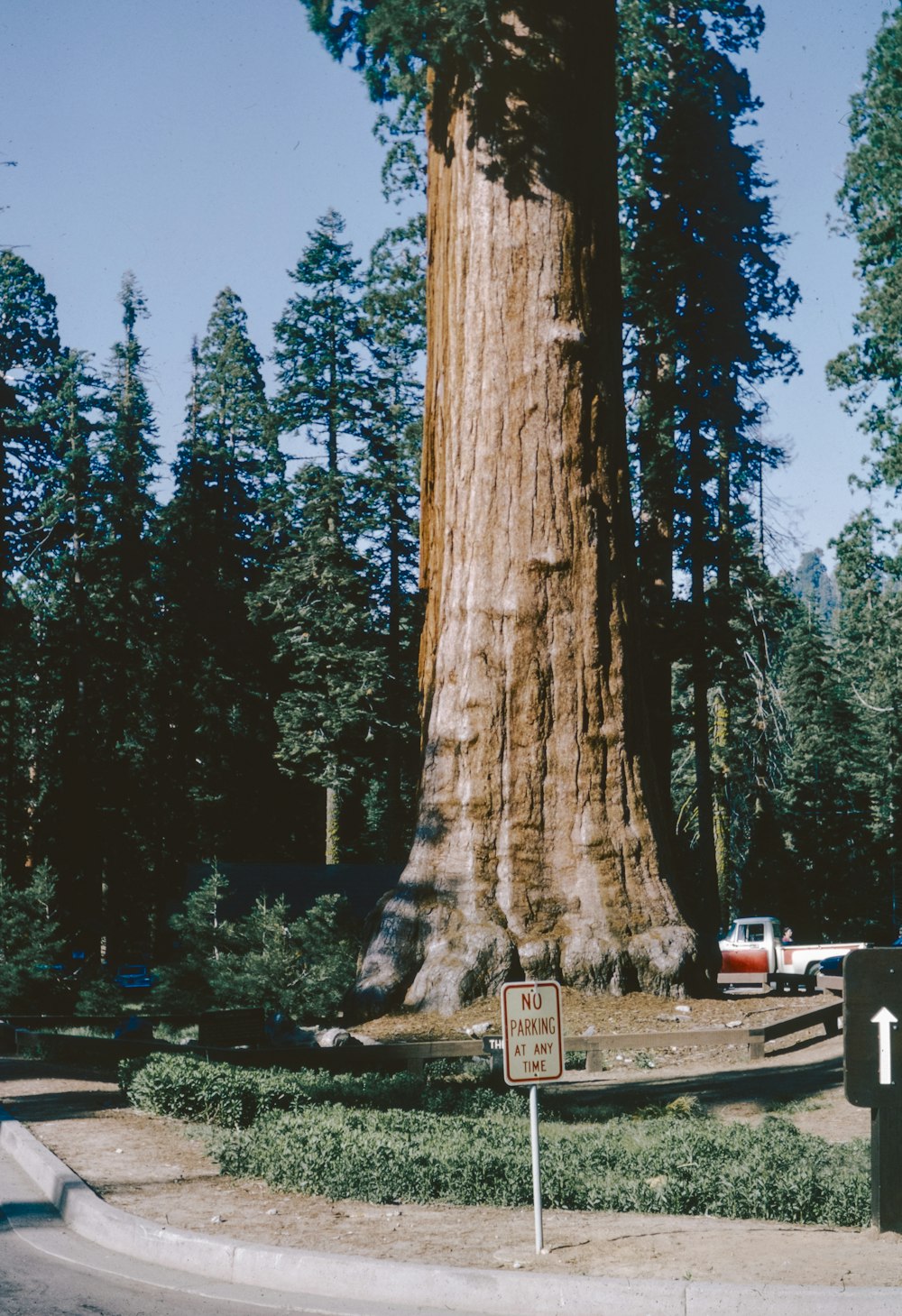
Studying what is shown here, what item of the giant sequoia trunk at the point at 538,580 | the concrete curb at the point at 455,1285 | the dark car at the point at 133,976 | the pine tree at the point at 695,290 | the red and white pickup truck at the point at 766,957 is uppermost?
the pine tree at the point at 695,290

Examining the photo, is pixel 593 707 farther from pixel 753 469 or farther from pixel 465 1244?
pixel 753 469

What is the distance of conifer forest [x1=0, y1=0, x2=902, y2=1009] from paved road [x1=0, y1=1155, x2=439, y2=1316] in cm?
858

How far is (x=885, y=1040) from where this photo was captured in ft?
22.5

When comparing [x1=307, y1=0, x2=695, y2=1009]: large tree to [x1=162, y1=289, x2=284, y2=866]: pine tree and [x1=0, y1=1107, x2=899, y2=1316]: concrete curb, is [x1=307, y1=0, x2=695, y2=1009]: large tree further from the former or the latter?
[x1=162, y1=289, x2=284, y2=866]: pine tree

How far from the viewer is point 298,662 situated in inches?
1671

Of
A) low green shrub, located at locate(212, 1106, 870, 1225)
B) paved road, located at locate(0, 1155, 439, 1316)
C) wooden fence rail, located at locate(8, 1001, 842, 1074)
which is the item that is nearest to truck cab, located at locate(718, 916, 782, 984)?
wooden fence rail, located at locate(8, 1001, 842, 1074)

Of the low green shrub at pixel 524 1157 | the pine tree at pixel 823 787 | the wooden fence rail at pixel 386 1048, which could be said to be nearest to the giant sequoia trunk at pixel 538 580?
the wooden fence rail at pixel 386 1048

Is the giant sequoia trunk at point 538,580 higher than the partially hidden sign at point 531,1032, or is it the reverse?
the giant sequoia trunk at point 538,580

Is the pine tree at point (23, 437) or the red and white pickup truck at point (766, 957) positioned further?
the pine tree at point (23, 437)

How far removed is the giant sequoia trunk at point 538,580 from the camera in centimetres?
1669

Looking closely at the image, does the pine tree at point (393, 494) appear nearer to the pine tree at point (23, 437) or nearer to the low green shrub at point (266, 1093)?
the pine tree at point (23, 437)

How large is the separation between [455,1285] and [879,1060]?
7.76 feet

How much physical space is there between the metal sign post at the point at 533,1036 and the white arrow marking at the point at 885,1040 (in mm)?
1575

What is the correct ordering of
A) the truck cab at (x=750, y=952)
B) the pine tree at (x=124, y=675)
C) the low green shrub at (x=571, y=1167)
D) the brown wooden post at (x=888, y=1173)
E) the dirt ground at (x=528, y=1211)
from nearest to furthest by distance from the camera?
the dirt ground at (x=528, y=1211) < the brown wooden post at (x=888, y=1173) < the low green shrub at (x=571, y=1167) < the truck cab at (x=750, y=952) < the pine tree at (x=124, y=675)
